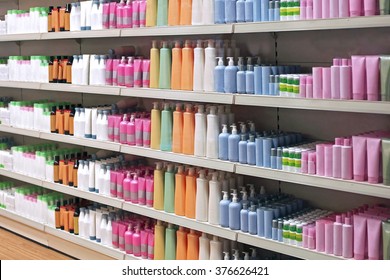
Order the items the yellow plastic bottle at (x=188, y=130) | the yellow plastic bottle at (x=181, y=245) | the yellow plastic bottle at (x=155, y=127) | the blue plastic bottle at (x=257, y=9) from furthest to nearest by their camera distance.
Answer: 1. the yellow plastic bottle at (x=155, y=127)
2. the yellow plastic bottle at (x=181, y=245)
3. the yellow plastic bottle at (x=188, y=130)
4. the blue plastic bottle at (x=257, y=9)

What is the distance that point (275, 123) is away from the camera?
4.00 m

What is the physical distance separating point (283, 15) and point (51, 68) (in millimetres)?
2602

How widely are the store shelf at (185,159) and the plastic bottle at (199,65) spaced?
0.51 meters

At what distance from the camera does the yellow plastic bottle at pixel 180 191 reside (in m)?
4.05

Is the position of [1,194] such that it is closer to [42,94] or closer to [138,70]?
[42,94]

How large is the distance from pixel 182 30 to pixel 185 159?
923mm

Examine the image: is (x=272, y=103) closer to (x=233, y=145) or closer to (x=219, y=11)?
(x=233, y=145)

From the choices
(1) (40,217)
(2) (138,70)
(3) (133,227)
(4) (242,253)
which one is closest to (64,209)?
(1) (40,217)

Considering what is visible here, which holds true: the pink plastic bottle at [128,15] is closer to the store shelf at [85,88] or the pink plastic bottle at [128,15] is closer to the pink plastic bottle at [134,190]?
the store shelf at [85,88]

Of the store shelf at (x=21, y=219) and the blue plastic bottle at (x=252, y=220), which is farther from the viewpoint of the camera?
the store shelf at (x=21, y=219)

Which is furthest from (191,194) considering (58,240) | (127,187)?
(58,240)

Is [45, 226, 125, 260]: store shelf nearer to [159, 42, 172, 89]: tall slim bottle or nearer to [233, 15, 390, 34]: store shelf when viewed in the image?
[159, 42, 172, 89]: tall slim bottle

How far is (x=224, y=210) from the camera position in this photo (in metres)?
3.75

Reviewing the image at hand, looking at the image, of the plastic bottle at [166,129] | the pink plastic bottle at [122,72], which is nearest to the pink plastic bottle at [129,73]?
the pink plastic bottle at [122,72]
